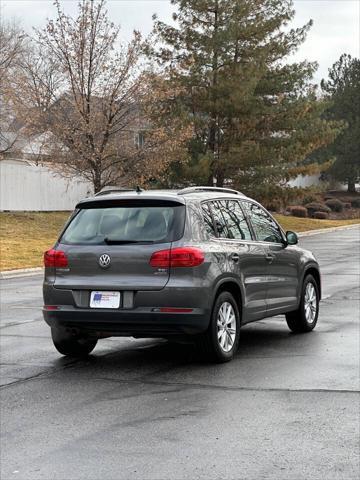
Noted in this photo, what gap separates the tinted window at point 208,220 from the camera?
8.60 metres

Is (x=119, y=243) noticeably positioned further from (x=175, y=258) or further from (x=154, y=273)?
(x=175, y=258)

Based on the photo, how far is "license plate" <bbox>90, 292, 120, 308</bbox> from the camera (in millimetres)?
8125

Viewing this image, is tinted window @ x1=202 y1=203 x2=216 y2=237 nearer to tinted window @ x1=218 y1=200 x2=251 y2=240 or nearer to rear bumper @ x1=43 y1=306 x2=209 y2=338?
tinted window @ x1=218 y1=200 x2=251 y2=240

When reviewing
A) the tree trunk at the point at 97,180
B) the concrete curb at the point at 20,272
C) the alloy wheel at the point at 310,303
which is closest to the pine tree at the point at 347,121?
the tree trunk at the point at 97,180

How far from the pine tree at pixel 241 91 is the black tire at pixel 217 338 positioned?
29.0m

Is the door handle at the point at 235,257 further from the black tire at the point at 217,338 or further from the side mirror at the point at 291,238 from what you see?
the side mirror at the point at 291,238

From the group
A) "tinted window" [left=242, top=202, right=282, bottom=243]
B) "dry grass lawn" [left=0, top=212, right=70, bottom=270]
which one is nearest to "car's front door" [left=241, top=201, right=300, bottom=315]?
"tinted window" [left=242, top=202, right=282, bottom=243]

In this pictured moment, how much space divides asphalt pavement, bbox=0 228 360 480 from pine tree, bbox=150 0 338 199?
94.0 ft

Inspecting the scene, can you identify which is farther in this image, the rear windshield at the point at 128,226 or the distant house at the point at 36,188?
the distant house at the point at 36,188

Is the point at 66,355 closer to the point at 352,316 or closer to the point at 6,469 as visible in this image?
the point at 6,469

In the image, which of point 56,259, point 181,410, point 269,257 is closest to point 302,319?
point 269,257

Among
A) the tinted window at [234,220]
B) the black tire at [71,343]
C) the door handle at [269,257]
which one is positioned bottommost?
the black tire at [71,343]

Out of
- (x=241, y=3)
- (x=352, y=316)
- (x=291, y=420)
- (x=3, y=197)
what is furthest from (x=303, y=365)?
(x=241, y=3)

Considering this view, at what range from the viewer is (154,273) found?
318 inches
